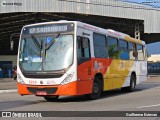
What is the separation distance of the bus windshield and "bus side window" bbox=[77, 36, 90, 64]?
1.30ft

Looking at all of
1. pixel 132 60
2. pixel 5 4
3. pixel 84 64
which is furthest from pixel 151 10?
pixel 84 64

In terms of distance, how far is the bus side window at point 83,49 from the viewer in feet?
49.0

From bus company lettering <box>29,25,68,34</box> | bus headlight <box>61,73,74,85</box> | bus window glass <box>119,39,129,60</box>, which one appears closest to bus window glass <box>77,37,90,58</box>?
bus company lettering <box>29,25,68,34</box>

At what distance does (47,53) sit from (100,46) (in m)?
3.01

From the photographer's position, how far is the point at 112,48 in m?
18.3

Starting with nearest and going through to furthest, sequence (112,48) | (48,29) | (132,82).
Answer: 1. (48,29)
2. (112,48)
3. (132,82)

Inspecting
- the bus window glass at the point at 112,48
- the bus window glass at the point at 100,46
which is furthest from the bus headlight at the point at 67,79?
the bus window glass at the point at 112,48

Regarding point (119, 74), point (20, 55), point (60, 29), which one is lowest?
point (119, 74)

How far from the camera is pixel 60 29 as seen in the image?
15.0 metres

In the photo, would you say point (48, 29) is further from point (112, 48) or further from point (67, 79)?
point (112, 48)

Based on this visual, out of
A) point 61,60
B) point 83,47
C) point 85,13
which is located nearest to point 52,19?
point 85,13

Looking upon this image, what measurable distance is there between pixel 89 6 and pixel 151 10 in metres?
9.26

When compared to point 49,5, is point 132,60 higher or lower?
lower

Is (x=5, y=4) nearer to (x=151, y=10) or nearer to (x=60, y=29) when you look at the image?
(x=151, y=10)
